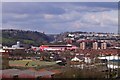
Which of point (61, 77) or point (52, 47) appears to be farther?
point (52, 47)

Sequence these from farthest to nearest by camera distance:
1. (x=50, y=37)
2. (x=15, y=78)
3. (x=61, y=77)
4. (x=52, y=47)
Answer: (x=50, y=37) < (x=52, y=47) < (x=61, y=77) < (x=15, y=78)

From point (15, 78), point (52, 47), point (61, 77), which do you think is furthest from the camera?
point (52, 47)

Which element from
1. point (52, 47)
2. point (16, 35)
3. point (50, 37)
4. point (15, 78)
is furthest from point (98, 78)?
point (50, 37)

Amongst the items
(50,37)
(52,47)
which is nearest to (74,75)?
(52,47)

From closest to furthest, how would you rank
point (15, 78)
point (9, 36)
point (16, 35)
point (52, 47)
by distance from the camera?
point (15, 78)
point (52, 47)
point (9, 36)
point (16, 35)

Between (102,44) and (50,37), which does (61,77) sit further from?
(50,37)

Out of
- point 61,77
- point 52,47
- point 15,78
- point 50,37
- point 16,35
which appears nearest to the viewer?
point 15,78

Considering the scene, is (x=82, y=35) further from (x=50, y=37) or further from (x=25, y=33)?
(x=25, y=33)

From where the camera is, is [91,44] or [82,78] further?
[91,44]
